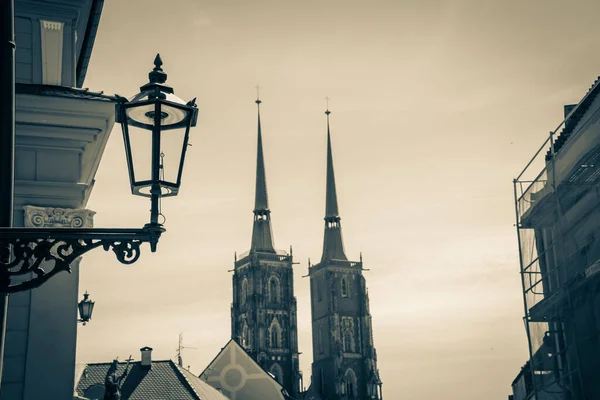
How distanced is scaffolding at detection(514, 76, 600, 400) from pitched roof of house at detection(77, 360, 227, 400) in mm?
18815

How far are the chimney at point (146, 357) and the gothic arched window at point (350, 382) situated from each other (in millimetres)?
38526

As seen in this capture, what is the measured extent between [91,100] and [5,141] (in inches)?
161

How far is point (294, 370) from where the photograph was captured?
2857 inches

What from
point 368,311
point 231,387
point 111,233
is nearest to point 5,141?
point 111,233

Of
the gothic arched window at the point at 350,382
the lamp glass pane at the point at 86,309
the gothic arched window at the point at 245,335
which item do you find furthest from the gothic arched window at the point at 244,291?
the lamp glass pane at the point at 86,309

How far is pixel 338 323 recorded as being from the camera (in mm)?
76312

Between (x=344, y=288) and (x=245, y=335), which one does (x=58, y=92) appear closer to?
(x=245, y=335)

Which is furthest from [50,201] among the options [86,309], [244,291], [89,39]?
[244,291]

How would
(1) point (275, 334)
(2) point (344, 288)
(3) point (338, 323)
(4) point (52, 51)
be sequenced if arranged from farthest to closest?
(2) point (344, 288) < (3) point (338, 323) < (1) point (275, 334) < (4) point (52, 51)

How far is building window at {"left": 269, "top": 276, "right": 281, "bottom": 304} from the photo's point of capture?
249ft

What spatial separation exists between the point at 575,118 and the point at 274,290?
5848cm

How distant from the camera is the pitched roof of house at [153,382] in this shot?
35500mm

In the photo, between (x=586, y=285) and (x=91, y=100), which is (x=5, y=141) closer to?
(x=91, y=100)

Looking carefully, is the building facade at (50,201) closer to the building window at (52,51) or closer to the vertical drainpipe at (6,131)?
the building window at (52,51)
